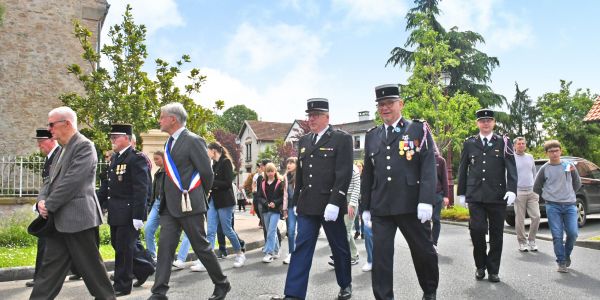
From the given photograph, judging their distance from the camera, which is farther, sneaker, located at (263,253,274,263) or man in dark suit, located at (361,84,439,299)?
sneaker, located at (263,253,274,263)

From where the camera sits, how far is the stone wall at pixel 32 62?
22.6m

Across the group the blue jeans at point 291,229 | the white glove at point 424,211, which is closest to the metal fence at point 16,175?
the blue jeans at point 291,229

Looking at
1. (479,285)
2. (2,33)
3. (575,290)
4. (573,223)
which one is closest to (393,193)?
(479,285)

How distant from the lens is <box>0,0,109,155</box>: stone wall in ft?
74.1

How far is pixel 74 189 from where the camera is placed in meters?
4.86

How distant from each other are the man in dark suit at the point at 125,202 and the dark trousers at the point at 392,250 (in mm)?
2802

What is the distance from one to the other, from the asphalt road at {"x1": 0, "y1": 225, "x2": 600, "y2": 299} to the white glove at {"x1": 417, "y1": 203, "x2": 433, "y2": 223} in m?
1.49

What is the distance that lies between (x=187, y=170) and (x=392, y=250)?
7.49 feet

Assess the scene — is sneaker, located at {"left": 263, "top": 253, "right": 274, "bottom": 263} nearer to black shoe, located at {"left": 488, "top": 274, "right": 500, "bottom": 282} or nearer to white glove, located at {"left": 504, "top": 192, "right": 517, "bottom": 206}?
black shoe, located at {"left": 488, "top": 274, "right": 500, "bottom": 282}

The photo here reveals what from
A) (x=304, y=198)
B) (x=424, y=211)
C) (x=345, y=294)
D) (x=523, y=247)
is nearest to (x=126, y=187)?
(x=304, y=198)

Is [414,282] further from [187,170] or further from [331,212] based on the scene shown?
[187,170]

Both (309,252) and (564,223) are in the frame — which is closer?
(309,252)

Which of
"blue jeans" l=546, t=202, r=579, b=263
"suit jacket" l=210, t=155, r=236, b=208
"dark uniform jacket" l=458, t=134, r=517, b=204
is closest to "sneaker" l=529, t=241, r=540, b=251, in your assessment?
"blue jeans" l=546, t=202, r=579, b=263

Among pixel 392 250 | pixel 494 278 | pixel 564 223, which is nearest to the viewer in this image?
pixel 392 250
